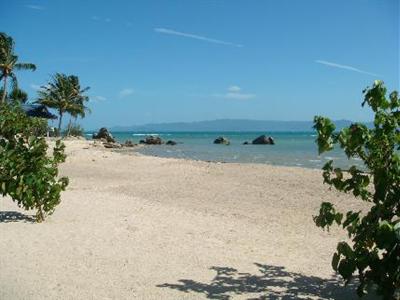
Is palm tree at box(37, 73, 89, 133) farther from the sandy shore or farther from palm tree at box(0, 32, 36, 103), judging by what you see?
the sandy shore

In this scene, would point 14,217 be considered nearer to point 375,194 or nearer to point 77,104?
point 375,194

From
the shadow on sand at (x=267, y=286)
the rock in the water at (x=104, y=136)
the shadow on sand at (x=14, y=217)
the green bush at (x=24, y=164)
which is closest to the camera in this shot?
the shadow on sand at (x=267, y=286)

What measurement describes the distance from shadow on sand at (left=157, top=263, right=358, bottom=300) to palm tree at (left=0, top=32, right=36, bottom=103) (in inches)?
1508

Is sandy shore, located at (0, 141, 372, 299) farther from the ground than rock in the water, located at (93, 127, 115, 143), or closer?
closer

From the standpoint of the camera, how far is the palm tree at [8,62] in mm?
40062

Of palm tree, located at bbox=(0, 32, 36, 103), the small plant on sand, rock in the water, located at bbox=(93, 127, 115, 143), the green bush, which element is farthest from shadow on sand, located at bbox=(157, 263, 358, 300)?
rock in the water, located at bbox=(93, 127, 115, 143)

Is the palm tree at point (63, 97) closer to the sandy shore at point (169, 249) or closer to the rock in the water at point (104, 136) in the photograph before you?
the rock in the water at point (104, 136)

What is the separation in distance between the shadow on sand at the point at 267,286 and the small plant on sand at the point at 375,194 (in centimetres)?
92

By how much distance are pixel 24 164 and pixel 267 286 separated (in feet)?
14.9

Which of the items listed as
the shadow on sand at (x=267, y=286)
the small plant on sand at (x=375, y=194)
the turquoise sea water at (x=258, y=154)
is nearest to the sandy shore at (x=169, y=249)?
Answer: the shadow on sand at (x=267, y=286)

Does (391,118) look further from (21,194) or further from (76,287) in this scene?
(21,194)

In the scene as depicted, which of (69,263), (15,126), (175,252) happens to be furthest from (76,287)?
(15,126)

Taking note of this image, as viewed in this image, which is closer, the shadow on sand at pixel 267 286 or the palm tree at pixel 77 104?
the shadow on sand at pixel 267 286

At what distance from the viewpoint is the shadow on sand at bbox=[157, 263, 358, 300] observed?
5.08 m
